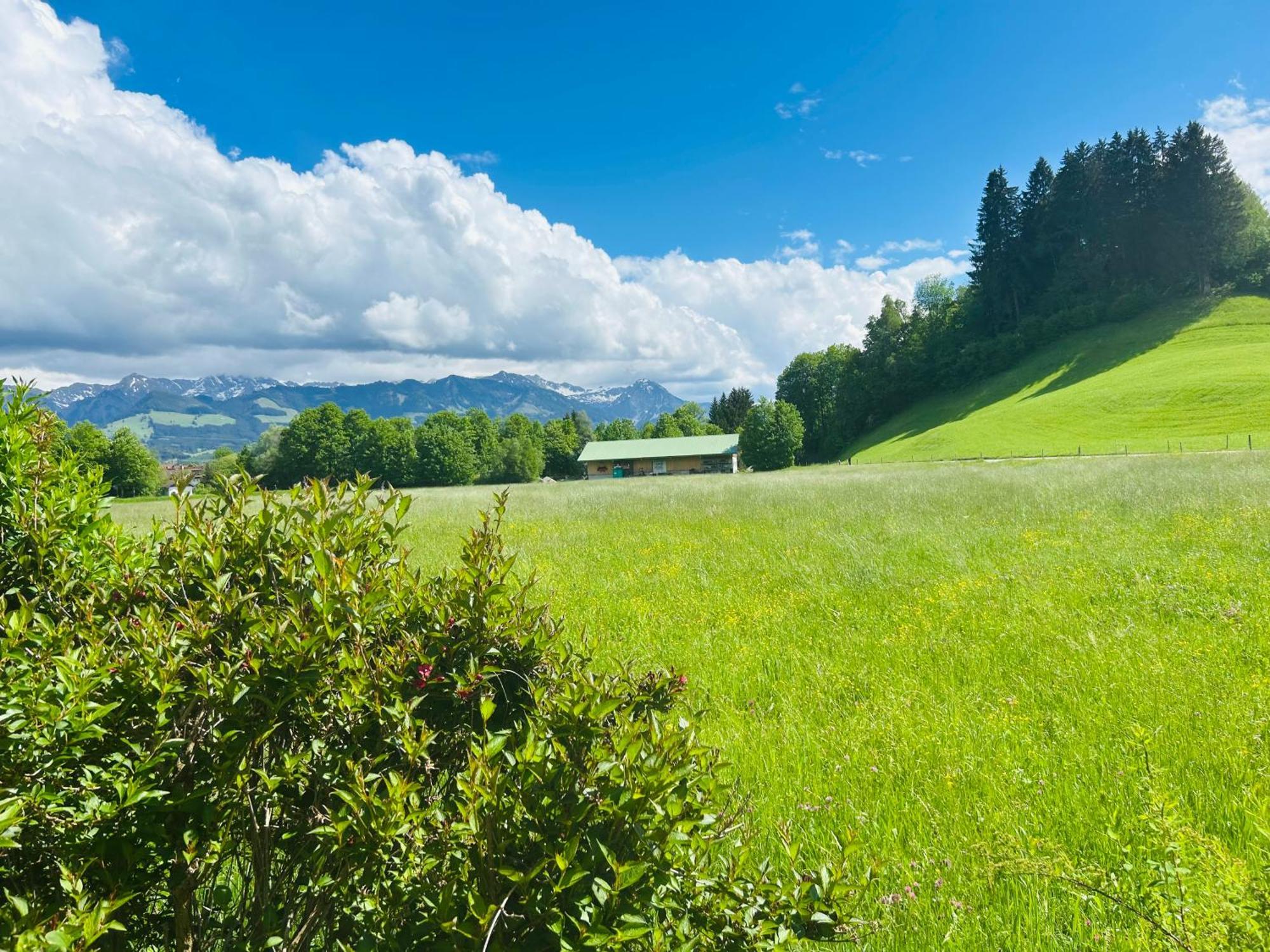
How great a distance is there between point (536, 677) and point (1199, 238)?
112248 mm

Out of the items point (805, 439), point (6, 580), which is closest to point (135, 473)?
point (805, 439)

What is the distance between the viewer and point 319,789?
1928mm

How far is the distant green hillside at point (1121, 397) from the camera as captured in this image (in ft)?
157

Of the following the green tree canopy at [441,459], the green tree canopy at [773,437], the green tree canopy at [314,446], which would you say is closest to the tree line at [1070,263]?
the green tree canopy at [773,437]

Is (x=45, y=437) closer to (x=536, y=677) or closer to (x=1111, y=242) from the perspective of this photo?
(x=536, y=677)

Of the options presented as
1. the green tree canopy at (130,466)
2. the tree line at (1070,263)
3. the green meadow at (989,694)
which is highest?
the tree line at (1070,263)

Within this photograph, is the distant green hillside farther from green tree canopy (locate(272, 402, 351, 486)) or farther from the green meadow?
green tree canopy (locate(272, 402, 351, 486))

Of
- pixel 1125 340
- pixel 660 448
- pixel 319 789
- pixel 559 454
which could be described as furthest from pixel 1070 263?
pixel 319 789

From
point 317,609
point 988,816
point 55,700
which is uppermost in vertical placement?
point 317,609

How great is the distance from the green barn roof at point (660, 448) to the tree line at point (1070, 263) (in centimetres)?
1593

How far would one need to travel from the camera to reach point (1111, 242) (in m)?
87.1

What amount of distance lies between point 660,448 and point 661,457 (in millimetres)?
2565

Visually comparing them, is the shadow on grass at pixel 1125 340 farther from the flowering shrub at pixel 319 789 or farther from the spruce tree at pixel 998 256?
the flowering shrub at pixel 319 789

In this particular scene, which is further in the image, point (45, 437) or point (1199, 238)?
point (1199, 238)
